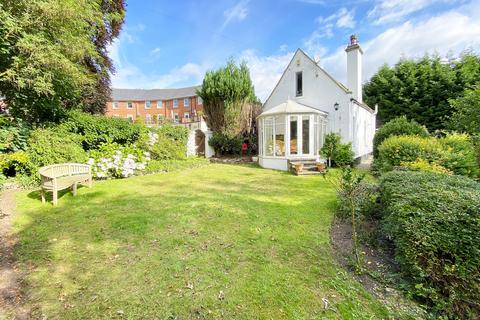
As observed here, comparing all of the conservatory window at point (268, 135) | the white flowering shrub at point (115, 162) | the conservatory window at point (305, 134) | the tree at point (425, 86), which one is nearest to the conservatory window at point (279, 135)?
the conservatory window at point (268, 135)

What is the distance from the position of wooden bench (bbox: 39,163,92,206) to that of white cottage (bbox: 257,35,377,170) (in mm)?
8549

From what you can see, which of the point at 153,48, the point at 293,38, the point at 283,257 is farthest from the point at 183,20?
the point at 283,257

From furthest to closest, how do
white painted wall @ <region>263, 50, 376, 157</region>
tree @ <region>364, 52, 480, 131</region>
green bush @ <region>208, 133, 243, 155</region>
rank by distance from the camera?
tree @ <region>364, 52, 480, 131</region>
green bush @ <region>208, 133, 243, 155</region>
white painted wall @ <region>263, 50, 376, 157</region>

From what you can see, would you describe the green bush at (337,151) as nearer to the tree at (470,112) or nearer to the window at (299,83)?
the window at (299,83)

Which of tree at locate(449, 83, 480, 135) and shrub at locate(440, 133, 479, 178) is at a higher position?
tree at locate(449, 83, 480, 135)

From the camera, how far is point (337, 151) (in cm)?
1158

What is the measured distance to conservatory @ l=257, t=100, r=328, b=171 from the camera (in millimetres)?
11656

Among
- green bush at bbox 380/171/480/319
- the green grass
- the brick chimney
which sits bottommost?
the green grass

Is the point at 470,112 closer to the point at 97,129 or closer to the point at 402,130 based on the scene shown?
the point at 402,130

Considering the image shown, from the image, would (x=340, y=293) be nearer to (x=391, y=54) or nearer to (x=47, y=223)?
(x=47, y=223)

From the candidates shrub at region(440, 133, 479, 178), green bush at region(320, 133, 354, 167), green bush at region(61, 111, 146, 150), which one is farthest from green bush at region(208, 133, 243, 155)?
shrub at region(440, 133, 479, 178)

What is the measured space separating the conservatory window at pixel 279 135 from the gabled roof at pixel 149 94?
30150 millimetres

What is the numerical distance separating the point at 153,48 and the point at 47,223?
48.1 feet

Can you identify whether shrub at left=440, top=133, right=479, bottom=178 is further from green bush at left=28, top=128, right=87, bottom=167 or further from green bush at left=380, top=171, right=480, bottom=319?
green bush at left=28, top=128, right=87, bottom=167
